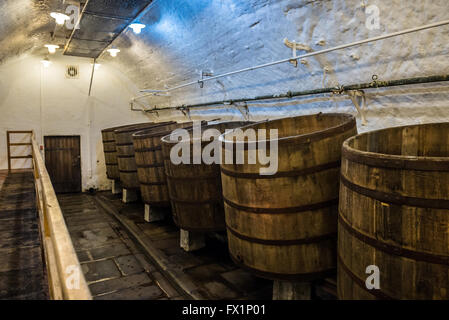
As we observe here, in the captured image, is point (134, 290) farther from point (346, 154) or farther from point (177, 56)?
point (177, 56)

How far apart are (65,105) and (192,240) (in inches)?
243

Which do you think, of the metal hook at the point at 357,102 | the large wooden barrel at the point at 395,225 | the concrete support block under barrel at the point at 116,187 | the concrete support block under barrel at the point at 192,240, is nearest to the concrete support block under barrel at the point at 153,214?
the concrete support block under barrel at the point at 192,240

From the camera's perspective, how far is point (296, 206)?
6.83 ft

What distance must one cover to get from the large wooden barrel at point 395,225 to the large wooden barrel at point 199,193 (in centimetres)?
177

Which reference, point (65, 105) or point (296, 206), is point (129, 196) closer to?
point (65, 105)

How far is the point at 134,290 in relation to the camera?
307 cm

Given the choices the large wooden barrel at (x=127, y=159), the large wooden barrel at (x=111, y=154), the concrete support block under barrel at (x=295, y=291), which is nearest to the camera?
the concrete support block under barrel at (x=295, y=291)

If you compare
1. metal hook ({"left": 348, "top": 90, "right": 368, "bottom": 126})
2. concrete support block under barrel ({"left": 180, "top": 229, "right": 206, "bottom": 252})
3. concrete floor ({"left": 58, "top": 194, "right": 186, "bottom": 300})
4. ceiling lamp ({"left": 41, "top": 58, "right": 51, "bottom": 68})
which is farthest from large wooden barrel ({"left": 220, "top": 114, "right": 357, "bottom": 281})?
ceiling lamp ({"left": 41, "top": 58, "right": 51, "bottom": 68})

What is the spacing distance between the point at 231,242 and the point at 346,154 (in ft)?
4.03

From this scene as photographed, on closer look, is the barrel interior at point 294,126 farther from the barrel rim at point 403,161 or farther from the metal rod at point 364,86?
the barrel rim at point 403,161

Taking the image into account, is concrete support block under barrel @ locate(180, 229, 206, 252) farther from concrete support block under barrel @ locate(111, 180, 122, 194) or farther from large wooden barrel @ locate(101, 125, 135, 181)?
concrete support block under barrel @ locate(111, 180, 122, 194)

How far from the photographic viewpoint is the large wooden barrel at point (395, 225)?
4.08ft

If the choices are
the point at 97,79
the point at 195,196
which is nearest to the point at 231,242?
the point at 195,196

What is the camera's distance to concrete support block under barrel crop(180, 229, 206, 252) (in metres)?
3.78
